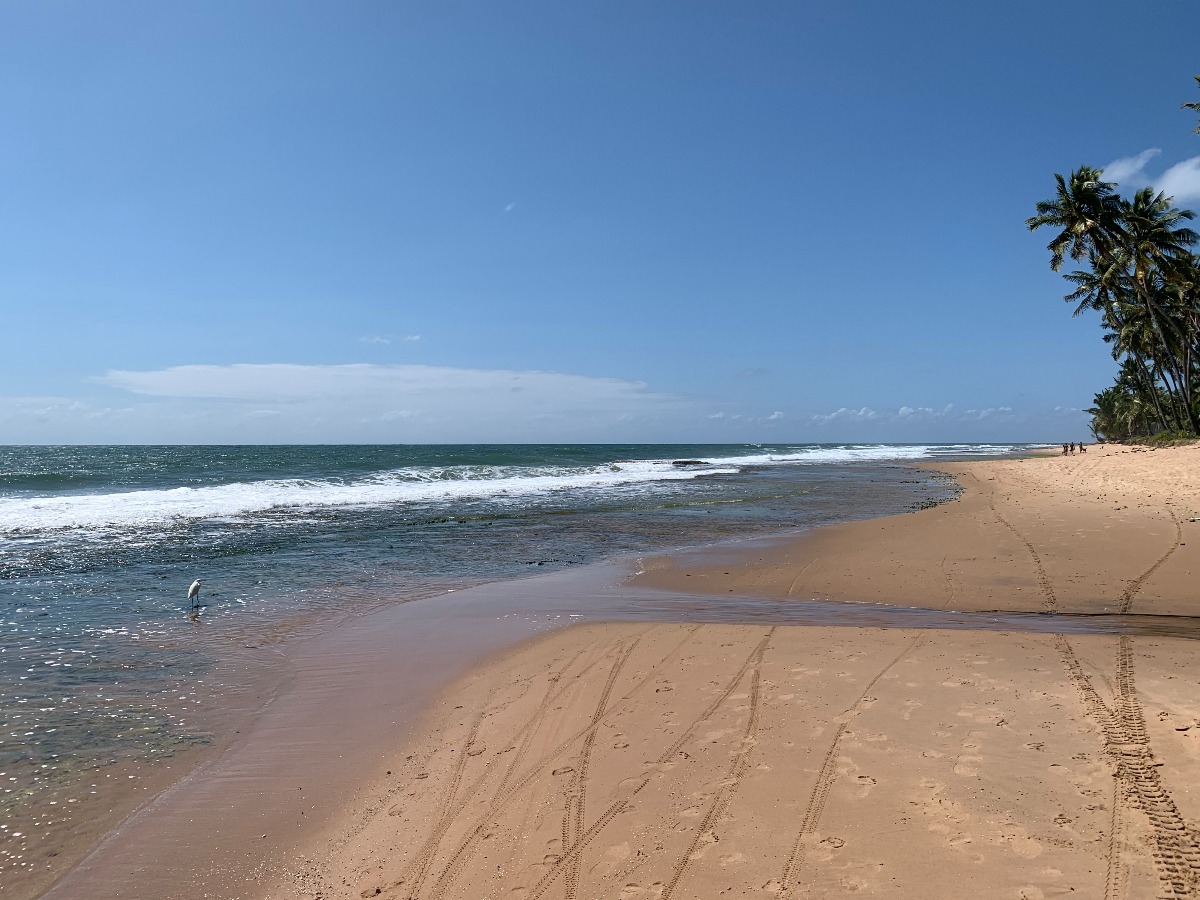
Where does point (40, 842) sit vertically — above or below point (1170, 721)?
below

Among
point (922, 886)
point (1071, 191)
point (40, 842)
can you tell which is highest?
A: point (1071, 191)

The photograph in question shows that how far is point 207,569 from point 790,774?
12.3m

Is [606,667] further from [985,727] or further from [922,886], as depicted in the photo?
[922,886]

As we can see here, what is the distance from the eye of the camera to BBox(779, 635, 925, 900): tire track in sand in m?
3.19

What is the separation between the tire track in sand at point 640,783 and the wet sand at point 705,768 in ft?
0.07

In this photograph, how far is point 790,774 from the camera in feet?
13.6

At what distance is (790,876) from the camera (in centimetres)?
320

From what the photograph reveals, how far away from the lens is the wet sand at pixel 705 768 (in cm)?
333

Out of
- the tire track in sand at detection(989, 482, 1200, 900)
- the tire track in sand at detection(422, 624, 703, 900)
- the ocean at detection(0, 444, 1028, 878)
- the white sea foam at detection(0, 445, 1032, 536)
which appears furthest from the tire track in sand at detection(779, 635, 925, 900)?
the white sea foam at detection(0, 445, 1032, 536)

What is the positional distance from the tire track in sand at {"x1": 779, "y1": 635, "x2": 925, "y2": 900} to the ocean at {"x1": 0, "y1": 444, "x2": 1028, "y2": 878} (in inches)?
167

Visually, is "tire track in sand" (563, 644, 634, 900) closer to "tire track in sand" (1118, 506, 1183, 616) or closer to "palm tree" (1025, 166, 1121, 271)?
"tire track in sand" (1118, 506, 1183, 616)

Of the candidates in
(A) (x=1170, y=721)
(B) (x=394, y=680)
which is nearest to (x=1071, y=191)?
(A) (x=1170, y=721)

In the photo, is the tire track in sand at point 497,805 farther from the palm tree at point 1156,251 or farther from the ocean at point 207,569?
the palm tree at point 1156,251

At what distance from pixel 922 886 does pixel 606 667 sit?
3.86m
